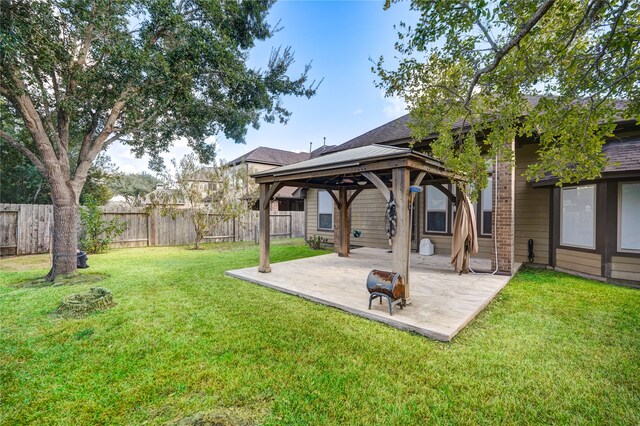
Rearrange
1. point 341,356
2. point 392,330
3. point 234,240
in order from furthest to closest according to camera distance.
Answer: point 234,240 < point 392,330 < point 341,356

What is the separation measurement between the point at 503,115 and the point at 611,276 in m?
4.87

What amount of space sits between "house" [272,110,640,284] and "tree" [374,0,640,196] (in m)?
1.43

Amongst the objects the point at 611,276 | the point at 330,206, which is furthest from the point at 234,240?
the point at 611,276

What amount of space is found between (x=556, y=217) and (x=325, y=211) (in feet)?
26.4

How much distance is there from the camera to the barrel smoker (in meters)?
4.00

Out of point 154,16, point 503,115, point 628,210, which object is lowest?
point 628,210

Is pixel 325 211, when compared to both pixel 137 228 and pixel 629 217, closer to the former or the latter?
pixel 137 228

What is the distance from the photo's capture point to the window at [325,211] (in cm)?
1241

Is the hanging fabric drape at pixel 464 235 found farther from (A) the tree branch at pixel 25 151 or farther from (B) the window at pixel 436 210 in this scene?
(A) the tree branch at pixel 25 151

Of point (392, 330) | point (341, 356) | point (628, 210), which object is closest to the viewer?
point (341, 356)

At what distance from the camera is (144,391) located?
2451 millimetres

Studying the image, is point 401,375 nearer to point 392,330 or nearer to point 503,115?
point 392,330

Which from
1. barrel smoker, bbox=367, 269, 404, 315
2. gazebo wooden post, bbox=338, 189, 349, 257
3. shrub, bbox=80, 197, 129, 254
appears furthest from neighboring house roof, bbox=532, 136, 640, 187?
shrub, bbox=80, 197, 129, 254

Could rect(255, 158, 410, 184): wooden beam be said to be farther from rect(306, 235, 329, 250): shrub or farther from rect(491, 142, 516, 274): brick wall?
rect(306, 235, 329, 250): shrub
